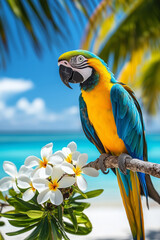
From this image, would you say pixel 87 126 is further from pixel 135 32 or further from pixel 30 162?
pixel 135 32

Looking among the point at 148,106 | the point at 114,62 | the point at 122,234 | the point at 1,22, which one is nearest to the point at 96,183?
the point at 148,106

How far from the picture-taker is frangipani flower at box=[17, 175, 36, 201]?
1.64 feet

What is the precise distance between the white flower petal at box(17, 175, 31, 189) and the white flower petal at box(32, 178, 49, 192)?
4cm

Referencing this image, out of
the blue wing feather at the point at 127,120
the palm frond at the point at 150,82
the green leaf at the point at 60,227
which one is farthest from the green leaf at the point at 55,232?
the palm frond at the point at 150,82

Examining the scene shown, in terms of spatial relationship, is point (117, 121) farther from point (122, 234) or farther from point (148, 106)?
point (148, 106)

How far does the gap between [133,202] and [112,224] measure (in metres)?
1.68

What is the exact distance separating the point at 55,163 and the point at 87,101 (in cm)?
25

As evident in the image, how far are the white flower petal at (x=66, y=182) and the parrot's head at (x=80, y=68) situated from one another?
0.25m

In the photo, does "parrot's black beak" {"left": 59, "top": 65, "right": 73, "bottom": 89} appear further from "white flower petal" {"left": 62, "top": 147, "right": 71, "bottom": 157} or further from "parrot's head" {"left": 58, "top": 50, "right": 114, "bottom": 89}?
"white flower petal" {"left": 62, "top": 147, "right": 71, "bottom": 157}

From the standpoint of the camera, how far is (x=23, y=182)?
20.3 inches

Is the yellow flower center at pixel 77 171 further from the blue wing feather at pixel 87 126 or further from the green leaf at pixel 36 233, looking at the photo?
the blue wing feather at pixel 87 126

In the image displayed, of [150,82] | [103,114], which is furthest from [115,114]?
[150,82]

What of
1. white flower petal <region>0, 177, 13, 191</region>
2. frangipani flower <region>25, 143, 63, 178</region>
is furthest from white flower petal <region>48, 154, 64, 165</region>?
white flower petal <region>0, 177, 13, 191</region>

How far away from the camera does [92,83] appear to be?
68 cm
